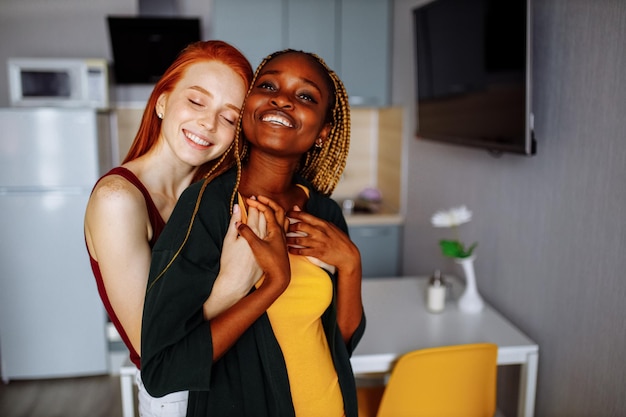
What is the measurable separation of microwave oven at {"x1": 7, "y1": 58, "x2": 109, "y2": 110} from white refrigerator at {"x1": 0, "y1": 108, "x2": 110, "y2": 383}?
152 millimetres

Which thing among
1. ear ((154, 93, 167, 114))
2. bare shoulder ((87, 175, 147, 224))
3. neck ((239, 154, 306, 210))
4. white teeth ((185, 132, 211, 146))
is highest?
ear ((154, 93, 167, 114))

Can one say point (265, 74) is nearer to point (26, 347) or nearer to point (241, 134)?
point (241, 134)

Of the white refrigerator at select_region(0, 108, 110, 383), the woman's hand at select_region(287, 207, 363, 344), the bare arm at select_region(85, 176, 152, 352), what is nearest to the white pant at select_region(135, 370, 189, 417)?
the bare arm at select_region(85, 176, 152, 352)

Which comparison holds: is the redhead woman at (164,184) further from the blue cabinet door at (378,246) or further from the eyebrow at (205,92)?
the blue cabinet door at (378,246)

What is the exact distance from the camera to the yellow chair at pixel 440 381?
5.01 feet

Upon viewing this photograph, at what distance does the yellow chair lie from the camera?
5.01 feet

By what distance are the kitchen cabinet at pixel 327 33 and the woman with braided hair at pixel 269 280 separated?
2528 millimetres

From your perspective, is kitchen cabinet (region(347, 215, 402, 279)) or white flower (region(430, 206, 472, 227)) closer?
white flower (region(430, 206, 472, 227))

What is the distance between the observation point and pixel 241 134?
0.99 meters

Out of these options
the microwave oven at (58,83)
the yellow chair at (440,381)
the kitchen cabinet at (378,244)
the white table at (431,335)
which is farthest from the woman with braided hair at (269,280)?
the microwave oven at (58,83)

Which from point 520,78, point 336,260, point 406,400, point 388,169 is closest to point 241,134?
point 336,260

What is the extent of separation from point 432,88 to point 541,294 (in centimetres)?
109

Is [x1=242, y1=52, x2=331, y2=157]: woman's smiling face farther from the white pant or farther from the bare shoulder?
the white pant

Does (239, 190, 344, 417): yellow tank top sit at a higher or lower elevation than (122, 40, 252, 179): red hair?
lower
